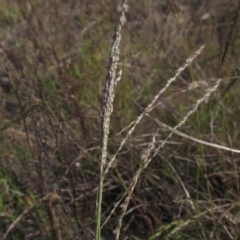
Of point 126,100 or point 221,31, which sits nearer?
point 126,100

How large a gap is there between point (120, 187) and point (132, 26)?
1.23m

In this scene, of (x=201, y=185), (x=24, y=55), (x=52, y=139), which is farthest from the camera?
(x=24, y=55)

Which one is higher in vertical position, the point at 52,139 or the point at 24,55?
the point at 24,55

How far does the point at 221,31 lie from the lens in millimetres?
2625

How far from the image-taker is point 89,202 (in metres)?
1.49

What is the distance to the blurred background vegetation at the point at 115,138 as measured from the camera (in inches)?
56.2

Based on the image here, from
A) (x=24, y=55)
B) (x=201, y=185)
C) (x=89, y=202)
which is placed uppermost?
(x=24, y=55)

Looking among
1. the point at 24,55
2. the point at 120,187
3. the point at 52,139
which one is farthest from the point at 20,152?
the point at 24,55

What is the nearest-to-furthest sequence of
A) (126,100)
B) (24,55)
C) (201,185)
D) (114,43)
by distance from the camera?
1. (114,43)
2. (201,185)
3. (126,100)
4. (24,55)

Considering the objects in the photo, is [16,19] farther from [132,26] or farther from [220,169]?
[220,169]

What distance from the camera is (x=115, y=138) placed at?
5.30ft

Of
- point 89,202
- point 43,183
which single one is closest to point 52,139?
point 43,183

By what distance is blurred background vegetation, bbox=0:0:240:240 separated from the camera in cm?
143

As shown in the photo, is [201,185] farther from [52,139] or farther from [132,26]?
[132,26]
